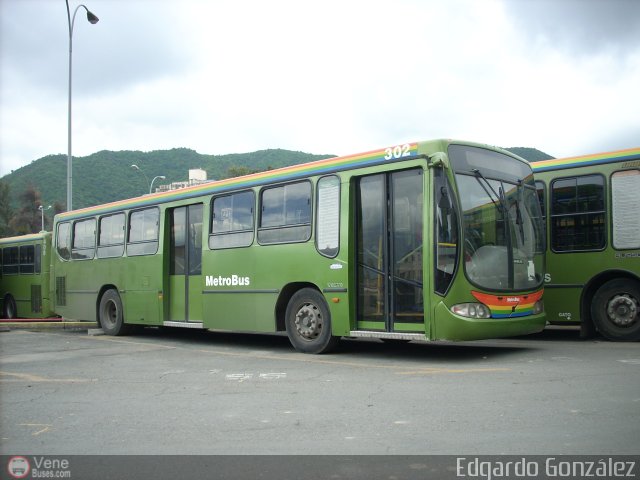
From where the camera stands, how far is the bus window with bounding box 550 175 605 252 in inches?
460

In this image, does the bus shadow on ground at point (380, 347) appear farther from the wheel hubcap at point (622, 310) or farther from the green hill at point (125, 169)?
the green hill at point (125, 169)

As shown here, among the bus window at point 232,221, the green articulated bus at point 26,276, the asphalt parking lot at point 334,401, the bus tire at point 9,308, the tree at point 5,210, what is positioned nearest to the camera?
the asphalt parking lot at point 334,401

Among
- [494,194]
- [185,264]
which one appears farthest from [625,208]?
[185,264]

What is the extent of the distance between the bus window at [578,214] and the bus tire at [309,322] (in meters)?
4.62

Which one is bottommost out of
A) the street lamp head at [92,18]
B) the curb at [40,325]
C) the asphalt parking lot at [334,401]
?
the curb at [40,325]

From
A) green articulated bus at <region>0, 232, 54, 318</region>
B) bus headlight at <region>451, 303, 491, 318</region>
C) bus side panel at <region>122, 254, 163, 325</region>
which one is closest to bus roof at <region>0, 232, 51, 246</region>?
green articulated bus at <region>0, 232, 54, 318</region>

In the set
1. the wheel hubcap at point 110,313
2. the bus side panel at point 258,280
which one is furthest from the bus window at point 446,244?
the wheel hubcap at point 110,313

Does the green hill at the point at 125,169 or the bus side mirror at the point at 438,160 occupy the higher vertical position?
the green hill at the point at 125,169

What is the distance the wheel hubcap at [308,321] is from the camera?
425 inches

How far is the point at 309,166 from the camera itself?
11.3m

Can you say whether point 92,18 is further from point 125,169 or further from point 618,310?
point 125,169

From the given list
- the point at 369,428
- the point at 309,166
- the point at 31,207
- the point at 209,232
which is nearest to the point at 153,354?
the point at 209,232

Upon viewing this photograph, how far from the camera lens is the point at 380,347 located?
12.0 m

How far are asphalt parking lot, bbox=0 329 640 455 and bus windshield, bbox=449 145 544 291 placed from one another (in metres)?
1.20
